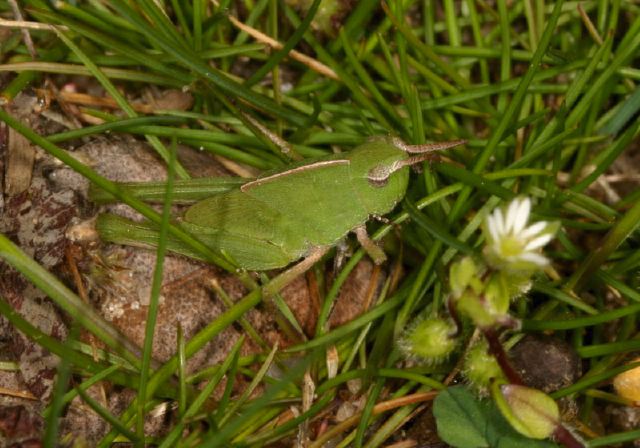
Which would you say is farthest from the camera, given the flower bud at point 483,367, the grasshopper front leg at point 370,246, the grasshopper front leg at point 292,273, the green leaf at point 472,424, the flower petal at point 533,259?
the grasshopper front leg at point 370,246

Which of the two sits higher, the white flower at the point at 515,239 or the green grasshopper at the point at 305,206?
the white flower at the point at 515,239

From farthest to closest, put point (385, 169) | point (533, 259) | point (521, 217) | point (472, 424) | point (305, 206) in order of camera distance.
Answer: point (305, 206) < point (385, 169) < point (472, 424) < point (521, 217) < point (533, 259)

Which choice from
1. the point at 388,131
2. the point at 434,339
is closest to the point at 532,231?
the point at 434,339

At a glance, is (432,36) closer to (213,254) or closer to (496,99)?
(496,99)

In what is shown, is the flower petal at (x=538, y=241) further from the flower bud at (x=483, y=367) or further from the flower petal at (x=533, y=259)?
the flower bud at (x=483, y=367)

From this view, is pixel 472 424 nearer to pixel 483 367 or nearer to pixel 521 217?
pixel 483 367

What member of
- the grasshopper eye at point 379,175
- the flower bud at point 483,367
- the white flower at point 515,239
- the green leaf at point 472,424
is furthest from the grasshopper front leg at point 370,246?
the white flower at point 515,239

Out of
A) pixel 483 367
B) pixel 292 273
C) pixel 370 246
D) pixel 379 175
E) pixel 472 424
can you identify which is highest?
pixel 379 175
